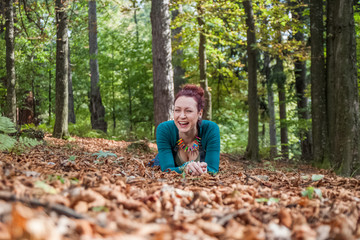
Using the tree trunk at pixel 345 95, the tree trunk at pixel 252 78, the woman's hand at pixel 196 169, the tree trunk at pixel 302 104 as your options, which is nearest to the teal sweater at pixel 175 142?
the woman's hand at pixel 196 169

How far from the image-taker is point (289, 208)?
6.93ft

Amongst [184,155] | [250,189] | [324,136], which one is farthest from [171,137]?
[324,136]

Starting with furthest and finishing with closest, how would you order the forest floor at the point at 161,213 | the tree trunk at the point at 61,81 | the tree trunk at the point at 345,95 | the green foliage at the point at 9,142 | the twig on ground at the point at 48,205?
the tree trunk at the point at 61,81 → the tree trunk at the point at 345,95 → the green foliage at the point at 9,142 → the twig on ground at the point at 48,205 → the forest floor at the point at 161,213

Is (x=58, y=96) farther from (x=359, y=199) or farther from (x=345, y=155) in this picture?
(x=359, y=199)

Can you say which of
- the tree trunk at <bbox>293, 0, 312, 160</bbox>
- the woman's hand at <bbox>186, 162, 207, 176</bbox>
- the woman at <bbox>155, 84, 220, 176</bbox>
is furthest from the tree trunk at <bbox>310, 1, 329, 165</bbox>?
the woman's hand at <bbox>186, 162, 207, 176</bbox>

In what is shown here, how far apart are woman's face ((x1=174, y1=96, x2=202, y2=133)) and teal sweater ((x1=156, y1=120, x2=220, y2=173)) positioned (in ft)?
0.78

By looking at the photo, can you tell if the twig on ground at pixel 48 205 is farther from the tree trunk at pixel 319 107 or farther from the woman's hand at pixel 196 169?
the tree trunk at pixel 319 107

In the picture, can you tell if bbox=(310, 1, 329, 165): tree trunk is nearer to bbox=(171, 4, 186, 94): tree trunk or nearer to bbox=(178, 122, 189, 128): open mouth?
bbox=(178, 122, 189, 128): open mouth

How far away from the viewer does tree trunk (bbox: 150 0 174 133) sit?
855cm

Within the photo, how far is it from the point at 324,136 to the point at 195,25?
18.4 feet

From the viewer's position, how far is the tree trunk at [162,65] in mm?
8547

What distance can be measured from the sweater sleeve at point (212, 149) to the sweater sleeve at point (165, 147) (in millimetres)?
485

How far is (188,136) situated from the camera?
4.38 metres

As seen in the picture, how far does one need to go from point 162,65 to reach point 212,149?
15.9 ft
